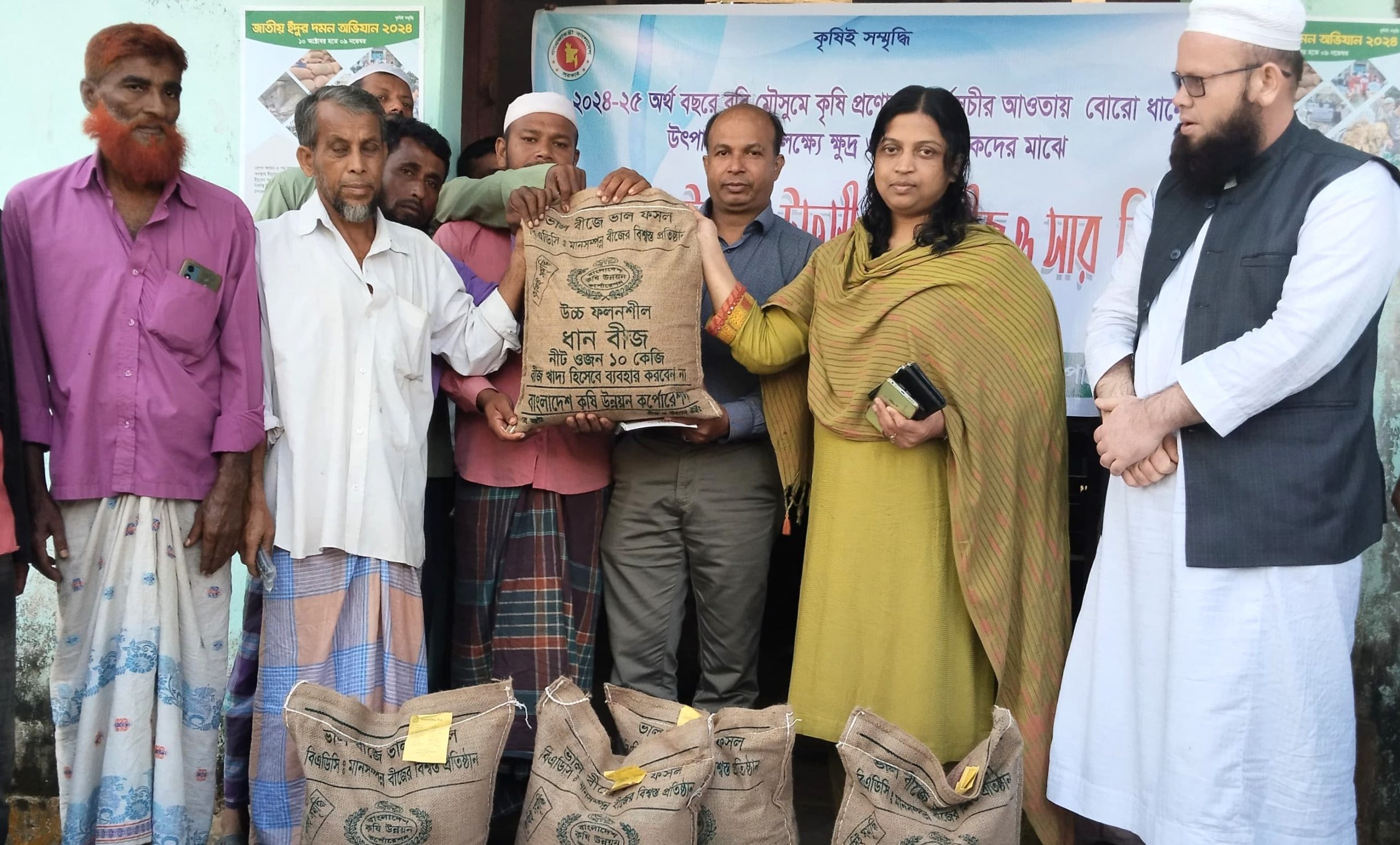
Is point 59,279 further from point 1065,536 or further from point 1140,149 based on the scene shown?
point 1140,149

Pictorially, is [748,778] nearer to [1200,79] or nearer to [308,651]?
[308,651]

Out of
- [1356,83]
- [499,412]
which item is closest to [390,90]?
[499,412]

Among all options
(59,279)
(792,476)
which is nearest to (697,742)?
(792,476)

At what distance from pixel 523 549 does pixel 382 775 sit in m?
0.90

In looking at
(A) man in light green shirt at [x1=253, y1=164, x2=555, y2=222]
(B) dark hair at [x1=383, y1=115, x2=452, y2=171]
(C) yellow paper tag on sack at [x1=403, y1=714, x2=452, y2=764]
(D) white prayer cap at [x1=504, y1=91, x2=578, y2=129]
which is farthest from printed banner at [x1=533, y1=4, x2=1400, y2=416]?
(C) yellow paper tag on sack at [x1=403, y1=714, x2=452, y2=764]

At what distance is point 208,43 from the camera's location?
429cm

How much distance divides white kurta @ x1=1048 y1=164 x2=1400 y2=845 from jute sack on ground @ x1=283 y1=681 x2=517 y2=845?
1.59 m

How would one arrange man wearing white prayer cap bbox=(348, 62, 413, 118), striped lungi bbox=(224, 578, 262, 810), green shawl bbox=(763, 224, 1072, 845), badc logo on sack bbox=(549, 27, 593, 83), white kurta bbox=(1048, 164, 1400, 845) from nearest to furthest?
white kurta bbox=(1048, 164, 1400, 845) < green shawl bbox=(763, 224, 1072, 845) < striped lungi bbox=(224, 578, 262, 810) < man wearing white prayer cap bbox=(348, 62, 413, 118) < badc logo on sack bbox=(549, 27, 593, 83)

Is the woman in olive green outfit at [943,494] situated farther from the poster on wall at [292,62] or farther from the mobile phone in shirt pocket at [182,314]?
the poster on wall at [292,62]

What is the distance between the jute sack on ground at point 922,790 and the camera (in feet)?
9.27

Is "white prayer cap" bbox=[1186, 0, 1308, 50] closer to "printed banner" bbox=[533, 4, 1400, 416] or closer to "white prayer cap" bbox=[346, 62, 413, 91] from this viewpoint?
"printed banner" bbox=[533, 4, 1400, 416]

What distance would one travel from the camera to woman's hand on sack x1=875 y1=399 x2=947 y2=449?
3062mm

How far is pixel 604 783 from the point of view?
293 cm

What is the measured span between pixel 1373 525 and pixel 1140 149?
164cm
